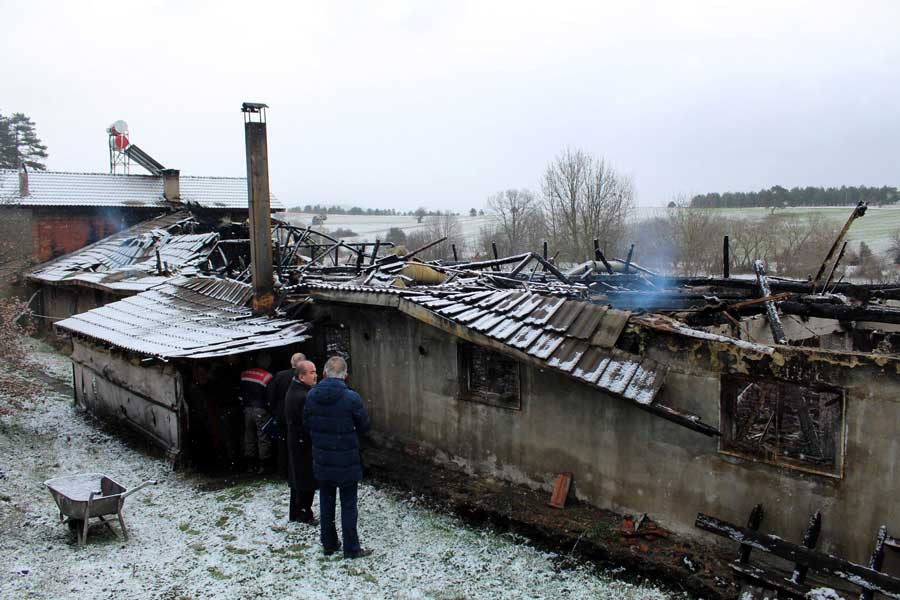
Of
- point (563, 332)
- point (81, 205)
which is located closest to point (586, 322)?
point (563, 332)

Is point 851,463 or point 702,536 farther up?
point 851,463

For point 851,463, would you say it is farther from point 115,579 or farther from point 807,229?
point 807,229

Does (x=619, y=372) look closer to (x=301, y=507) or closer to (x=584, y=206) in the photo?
(x=301, y=507)

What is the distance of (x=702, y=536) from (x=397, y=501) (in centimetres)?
375

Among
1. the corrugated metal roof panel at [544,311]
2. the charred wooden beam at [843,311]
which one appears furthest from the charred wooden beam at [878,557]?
the corrugated metal roof panel at [544,311]

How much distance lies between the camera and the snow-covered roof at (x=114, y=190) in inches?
1059

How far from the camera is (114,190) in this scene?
95.3 feet

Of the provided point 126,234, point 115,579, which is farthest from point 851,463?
point 126,234

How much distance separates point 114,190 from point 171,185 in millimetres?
2460

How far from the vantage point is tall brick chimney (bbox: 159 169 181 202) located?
29.7 m

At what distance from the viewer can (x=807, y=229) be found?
4212cm

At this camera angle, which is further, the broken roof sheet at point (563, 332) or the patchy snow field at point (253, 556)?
the broken roof sheet at point (563, 332)

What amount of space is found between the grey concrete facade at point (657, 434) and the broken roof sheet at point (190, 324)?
68.0 inches

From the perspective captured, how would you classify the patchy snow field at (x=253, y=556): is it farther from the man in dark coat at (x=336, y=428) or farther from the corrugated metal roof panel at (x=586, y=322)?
the corrugated metal roof panel at (x=586, y=322)
